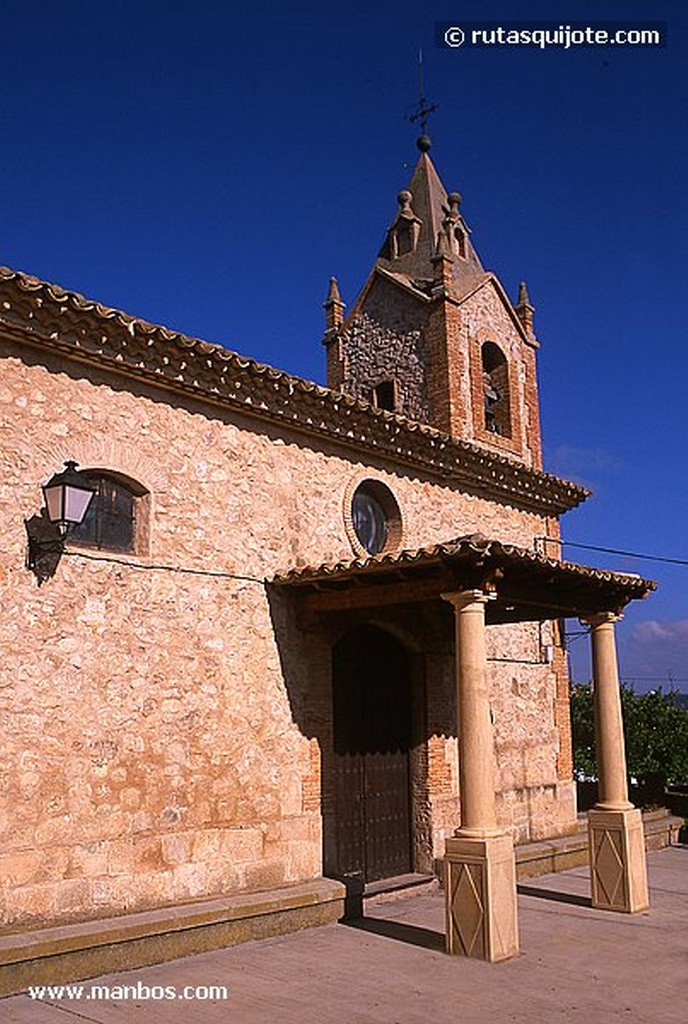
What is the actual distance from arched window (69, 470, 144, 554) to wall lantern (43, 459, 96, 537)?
26.5 inches

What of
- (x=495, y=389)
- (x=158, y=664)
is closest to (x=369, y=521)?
(x=158, y=664)

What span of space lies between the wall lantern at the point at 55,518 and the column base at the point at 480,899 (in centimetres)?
451

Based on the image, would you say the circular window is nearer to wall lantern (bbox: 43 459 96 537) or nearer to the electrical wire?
the electrical wire

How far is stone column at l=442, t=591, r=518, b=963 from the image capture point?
27.5ft

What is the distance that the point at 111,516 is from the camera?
8.84 m

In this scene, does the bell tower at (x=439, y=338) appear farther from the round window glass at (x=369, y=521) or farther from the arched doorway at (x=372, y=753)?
the arched doorway at (x=372, y=753)

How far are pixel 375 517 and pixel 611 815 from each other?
4.56 metres

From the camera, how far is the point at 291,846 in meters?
9.73

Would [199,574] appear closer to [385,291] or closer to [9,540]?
[9,540]

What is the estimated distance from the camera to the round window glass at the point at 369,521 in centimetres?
1162

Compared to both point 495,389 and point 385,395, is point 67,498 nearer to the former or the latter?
point 385,395

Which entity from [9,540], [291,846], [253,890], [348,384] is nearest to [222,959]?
[253,890]

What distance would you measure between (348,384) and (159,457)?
759 cm

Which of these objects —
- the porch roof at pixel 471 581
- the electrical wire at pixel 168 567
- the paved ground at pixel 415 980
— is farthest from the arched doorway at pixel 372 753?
the electrical wire at pixel 168 567
